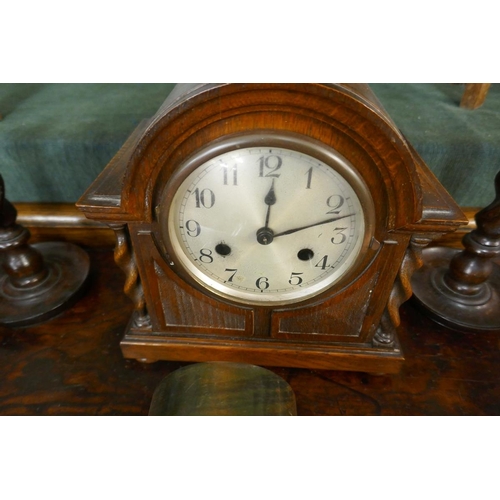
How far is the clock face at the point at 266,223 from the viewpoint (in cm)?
63

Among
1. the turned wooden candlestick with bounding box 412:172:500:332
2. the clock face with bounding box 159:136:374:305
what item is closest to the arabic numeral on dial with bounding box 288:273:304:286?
the clock face with bounding box 159:136:374:305

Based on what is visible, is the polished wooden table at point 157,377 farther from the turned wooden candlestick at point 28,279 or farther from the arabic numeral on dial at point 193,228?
the arabic numeral on dial at point 193,228

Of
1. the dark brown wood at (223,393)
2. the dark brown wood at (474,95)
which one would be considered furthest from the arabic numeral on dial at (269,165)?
the dark brown wood at (474,95)

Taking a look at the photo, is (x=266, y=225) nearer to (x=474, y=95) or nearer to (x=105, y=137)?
(x=105, y=137)

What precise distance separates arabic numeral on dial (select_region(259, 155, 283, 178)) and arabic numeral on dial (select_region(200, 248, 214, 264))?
197mm

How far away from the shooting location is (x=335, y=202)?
0.66 m

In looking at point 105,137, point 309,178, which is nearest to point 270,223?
point 309,178

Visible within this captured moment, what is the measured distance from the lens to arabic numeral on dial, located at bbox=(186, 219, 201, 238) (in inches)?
27.6

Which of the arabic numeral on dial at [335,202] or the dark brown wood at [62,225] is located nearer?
the arabic numeral on dial at [335,202]

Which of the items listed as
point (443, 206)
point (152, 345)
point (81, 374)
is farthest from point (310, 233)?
point (81, 374)

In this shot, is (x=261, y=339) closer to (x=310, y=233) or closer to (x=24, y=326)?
(x=310, y=233)

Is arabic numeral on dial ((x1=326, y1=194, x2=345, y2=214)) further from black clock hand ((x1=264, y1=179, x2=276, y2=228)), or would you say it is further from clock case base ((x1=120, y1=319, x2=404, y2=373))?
clock case base ((x1=120, y1=319, x2=404, y2=373))

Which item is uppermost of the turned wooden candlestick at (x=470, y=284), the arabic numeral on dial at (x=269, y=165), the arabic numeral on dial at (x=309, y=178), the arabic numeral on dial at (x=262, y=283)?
the arabic numeral on dial at (x=269, y=165)

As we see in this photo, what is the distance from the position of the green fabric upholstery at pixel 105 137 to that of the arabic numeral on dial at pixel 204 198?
70 centimetres
